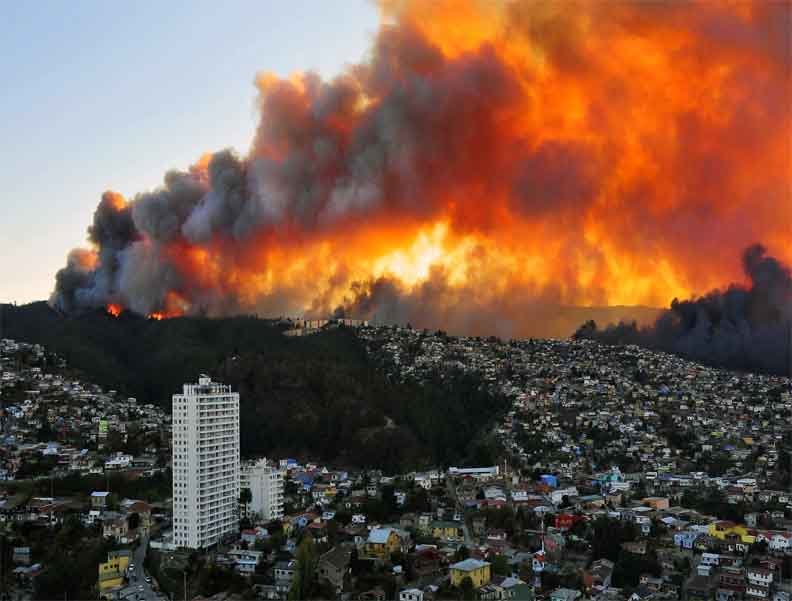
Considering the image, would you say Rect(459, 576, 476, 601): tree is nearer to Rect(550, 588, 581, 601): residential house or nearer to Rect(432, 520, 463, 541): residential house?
Rect(550, 588, 581, 601): residential house

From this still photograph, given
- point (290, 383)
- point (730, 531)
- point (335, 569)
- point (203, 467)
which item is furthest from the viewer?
point (290, 383)

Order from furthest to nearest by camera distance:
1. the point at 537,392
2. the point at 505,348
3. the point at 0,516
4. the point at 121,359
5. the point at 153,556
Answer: the point at 505,348
the point at 121,359
the point at 537,392
the point at 0,516
the point at 153,556

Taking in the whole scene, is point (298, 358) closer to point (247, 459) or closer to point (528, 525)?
point (247, 459)

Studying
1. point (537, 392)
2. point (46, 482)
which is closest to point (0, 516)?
point (46, 482)

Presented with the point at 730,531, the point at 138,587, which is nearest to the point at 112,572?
the point at 138,587

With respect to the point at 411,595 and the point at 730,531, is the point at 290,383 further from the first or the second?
the point at 411,595

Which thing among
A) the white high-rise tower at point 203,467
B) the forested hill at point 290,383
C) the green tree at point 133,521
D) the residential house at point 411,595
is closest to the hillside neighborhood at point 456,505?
the residential house at point 411,595

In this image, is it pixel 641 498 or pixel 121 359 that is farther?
pixel 121 359
